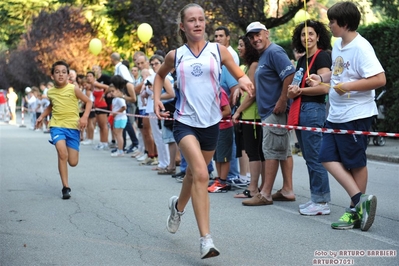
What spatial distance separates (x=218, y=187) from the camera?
994 cm

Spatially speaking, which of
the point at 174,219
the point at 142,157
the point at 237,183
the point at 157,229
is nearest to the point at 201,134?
the point at 174,219

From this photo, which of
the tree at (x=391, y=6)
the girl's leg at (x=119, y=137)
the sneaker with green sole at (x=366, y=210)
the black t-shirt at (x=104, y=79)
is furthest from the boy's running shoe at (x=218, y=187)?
the tree at (x=391, y=6)

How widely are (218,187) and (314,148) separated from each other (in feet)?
7.68

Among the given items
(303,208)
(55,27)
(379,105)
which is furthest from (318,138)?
(55,27)

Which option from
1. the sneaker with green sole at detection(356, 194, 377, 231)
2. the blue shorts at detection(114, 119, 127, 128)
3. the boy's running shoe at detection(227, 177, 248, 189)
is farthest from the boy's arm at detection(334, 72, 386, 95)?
the blue shorts at detection(114, 119, 127, 128)

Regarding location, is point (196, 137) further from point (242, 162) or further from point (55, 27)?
point (55, 27)

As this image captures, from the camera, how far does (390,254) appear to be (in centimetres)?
590

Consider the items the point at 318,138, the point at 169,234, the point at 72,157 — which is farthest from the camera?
the point at 72,157

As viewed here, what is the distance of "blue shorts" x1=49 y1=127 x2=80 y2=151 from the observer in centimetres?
986

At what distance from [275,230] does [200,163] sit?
149 cm

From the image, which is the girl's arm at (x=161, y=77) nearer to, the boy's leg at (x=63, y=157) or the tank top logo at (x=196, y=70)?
the tank top logo at (x=196, y=70)

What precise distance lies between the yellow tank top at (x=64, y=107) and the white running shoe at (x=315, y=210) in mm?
3546

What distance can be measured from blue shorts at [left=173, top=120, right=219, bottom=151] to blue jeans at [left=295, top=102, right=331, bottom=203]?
182cm

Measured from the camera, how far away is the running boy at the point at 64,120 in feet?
32.3
